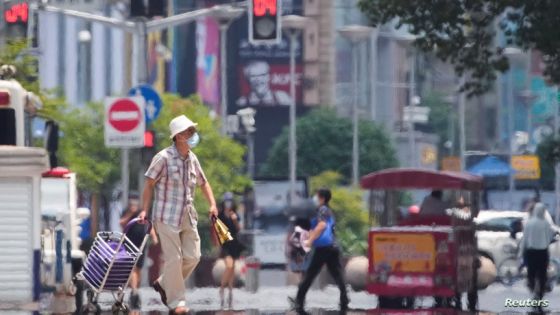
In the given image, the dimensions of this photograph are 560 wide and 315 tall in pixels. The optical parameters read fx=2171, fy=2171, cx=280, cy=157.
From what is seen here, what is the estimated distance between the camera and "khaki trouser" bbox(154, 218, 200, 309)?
17922 mm

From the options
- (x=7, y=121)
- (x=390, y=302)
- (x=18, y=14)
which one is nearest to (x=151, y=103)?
(x=18, y=14)

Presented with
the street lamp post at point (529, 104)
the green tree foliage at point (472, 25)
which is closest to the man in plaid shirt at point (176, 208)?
the green tree foliage at point (472, 25)

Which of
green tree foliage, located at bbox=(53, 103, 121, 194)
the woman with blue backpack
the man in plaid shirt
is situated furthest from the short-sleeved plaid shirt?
green tree foliage, located at bbox=(53, 103, 121, 194)

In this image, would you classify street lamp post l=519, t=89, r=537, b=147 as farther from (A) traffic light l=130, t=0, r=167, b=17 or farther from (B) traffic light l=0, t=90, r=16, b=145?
(B) traffic light l=0, t=90, r=16, b=145

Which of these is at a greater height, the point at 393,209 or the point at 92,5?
the point at 92,5

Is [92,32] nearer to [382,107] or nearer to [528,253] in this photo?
[382,107]

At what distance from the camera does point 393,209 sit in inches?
1031

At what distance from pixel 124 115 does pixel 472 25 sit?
6139 millimetres

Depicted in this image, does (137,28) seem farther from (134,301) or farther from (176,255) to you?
(176,255)

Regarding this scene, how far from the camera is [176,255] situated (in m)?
17.9

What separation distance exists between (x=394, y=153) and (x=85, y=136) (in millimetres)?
35515

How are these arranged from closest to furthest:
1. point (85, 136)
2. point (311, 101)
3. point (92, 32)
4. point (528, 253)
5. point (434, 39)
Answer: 1. point (434, 39)
2. point (528, 253)
3. point (85, 136)
4. point (92, 32)
5. point (311, 101)

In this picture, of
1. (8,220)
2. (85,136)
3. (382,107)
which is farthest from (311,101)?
(8,220)

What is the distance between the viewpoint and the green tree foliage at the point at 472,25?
24203 millimetres
